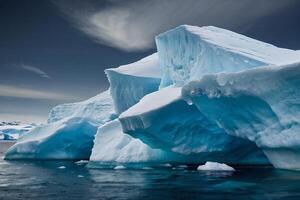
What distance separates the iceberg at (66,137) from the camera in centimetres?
2892

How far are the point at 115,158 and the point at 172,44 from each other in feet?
22.1

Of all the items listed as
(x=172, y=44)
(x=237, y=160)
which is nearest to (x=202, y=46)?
(x=172, y=44)

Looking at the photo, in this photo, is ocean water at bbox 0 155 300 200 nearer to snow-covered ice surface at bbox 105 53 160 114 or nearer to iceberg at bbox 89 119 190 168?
iceberg at bbox 89 119 190 168

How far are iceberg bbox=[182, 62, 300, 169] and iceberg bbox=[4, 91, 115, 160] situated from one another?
14.8 metres

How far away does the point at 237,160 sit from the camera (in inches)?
755

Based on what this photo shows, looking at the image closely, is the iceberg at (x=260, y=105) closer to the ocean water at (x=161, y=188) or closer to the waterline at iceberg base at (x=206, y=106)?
the waterline at iceberg base at (x=206, y=106)

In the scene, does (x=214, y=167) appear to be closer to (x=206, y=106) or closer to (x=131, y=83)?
(x=206, y=106)

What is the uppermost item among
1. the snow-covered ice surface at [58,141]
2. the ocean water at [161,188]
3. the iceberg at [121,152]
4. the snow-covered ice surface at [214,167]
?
the snow-covered ice surface at [58,141]

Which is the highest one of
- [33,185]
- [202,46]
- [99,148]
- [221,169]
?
[202,46]

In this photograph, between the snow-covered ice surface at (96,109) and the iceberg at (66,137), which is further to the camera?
the snow-covered ice surface at (96,109)

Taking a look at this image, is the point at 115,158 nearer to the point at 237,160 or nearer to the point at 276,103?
the point at 237,160

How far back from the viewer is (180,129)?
17.8 metres

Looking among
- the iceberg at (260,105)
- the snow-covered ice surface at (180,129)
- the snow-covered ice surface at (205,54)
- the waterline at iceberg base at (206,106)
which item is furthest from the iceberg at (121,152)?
the iceberg at (260,105)

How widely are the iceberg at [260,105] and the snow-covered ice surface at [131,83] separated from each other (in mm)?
7525
